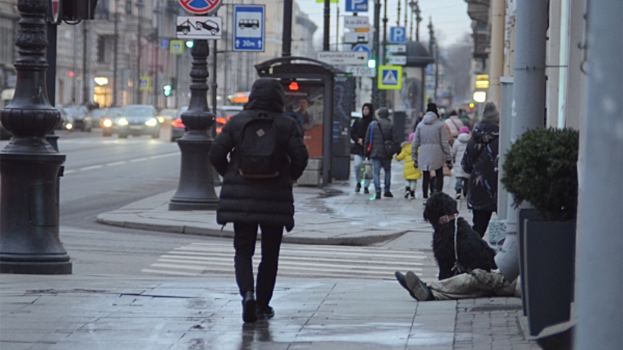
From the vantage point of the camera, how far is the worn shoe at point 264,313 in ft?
23.2

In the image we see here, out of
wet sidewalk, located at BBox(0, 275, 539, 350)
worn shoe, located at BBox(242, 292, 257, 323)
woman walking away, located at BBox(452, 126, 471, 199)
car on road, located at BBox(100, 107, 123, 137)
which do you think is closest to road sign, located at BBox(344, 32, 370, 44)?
woman walking away, located at BBox(452, 126, 471, 199)

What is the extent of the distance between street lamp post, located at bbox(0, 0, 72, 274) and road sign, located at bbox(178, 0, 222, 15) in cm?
671

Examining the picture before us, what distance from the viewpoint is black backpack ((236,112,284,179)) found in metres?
6.89

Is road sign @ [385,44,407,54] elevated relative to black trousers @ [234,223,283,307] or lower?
elevated

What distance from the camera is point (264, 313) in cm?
712

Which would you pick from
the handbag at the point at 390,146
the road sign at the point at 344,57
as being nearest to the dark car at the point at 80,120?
the road sign at the point at 344,57

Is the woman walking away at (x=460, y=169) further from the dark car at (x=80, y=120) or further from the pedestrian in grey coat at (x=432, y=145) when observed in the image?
the dark car at (x=80, y=120)

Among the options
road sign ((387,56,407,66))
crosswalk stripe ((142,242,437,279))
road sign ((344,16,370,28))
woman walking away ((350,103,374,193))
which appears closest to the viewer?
crosswalk stripe ((142,242,437,279))

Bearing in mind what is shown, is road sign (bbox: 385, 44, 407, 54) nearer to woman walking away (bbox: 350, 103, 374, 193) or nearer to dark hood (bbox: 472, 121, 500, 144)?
woman walking away (bbox: 350, 103, 374, 193)

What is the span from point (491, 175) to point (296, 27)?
15266cm

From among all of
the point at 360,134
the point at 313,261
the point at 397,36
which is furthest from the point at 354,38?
the point at 313,261

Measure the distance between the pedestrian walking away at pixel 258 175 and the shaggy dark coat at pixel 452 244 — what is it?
5.30ft

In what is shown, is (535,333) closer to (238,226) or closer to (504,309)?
(504,309)

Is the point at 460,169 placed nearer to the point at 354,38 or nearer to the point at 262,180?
the point at 262,180
